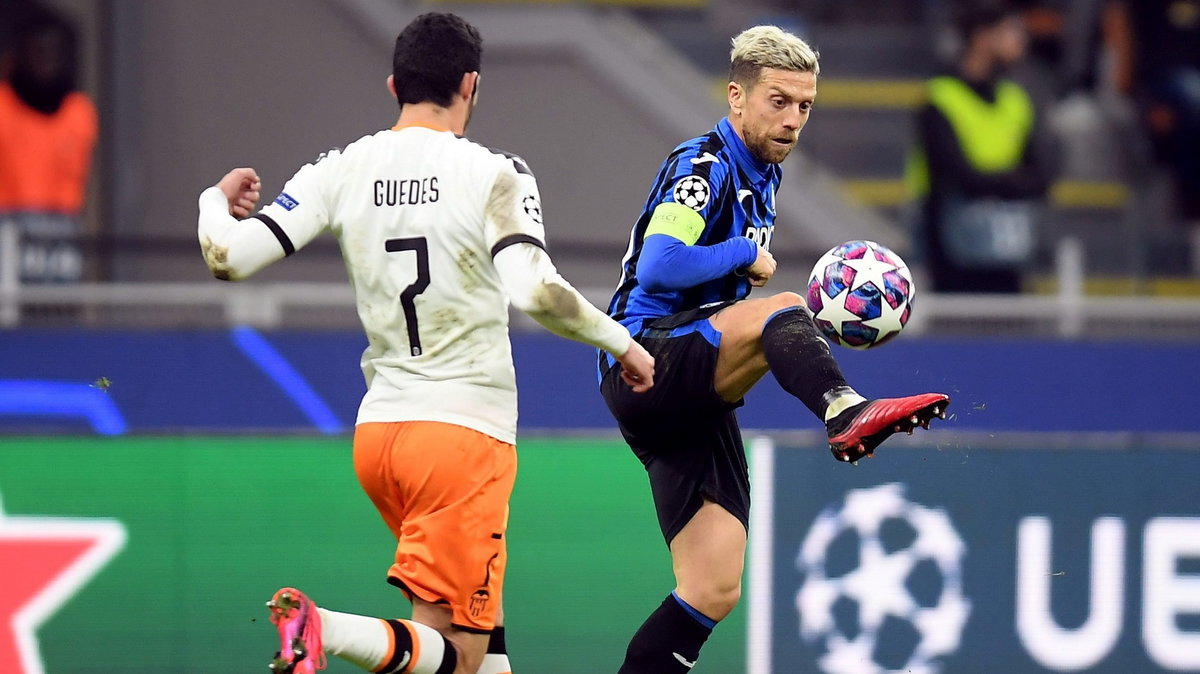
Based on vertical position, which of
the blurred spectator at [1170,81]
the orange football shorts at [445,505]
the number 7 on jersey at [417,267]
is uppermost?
the blurred spectator at [1170,81]

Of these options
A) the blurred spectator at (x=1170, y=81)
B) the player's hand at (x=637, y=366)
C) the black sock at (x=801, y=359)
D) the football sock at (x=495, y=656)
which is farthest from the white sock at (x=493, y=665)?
the blurred spectator at (x=1170, y=81)

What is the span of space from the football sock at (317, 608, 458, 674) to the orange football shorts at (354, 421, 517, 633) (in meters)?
0.11

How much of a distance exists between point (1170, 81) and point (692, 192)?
666cm

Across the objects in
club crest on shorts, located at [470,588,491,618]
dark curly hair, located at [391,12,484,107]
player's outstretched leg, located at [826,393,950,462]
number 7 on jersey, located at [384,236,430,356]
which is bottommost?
club crest on shorts, located at [470,588,491,618]

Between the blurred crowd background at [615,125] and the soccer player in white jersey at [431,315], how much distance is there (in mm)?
4310

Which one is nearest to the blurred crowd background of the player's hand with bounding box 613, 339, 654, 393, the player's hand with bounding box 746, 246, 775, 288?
the player's hand with bounding box 746, 246, 775, 288

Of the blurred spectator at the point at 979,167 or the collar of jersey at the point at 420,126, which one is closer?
the collar of jersey at the point at 420,126

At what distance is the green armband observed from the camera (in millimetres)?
4887

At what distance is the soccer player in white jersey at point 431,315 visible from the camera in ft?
15.2

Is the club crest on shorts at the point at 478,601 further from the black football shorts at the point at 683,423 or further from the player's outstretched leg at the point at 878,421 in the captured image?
the player's outstretched leg at the point at 878,421

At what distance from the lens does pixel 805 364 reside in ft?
15.6

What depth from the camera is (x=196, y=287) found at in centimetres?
905

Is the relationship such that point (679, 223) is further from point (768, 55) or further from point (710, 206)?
Result: point (768, 55)

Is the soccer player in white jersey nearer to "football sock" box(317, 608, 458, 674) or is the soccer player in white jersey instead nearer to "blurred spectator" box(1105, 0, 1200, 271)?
"football sock" box(317, 608, 458, 674)
